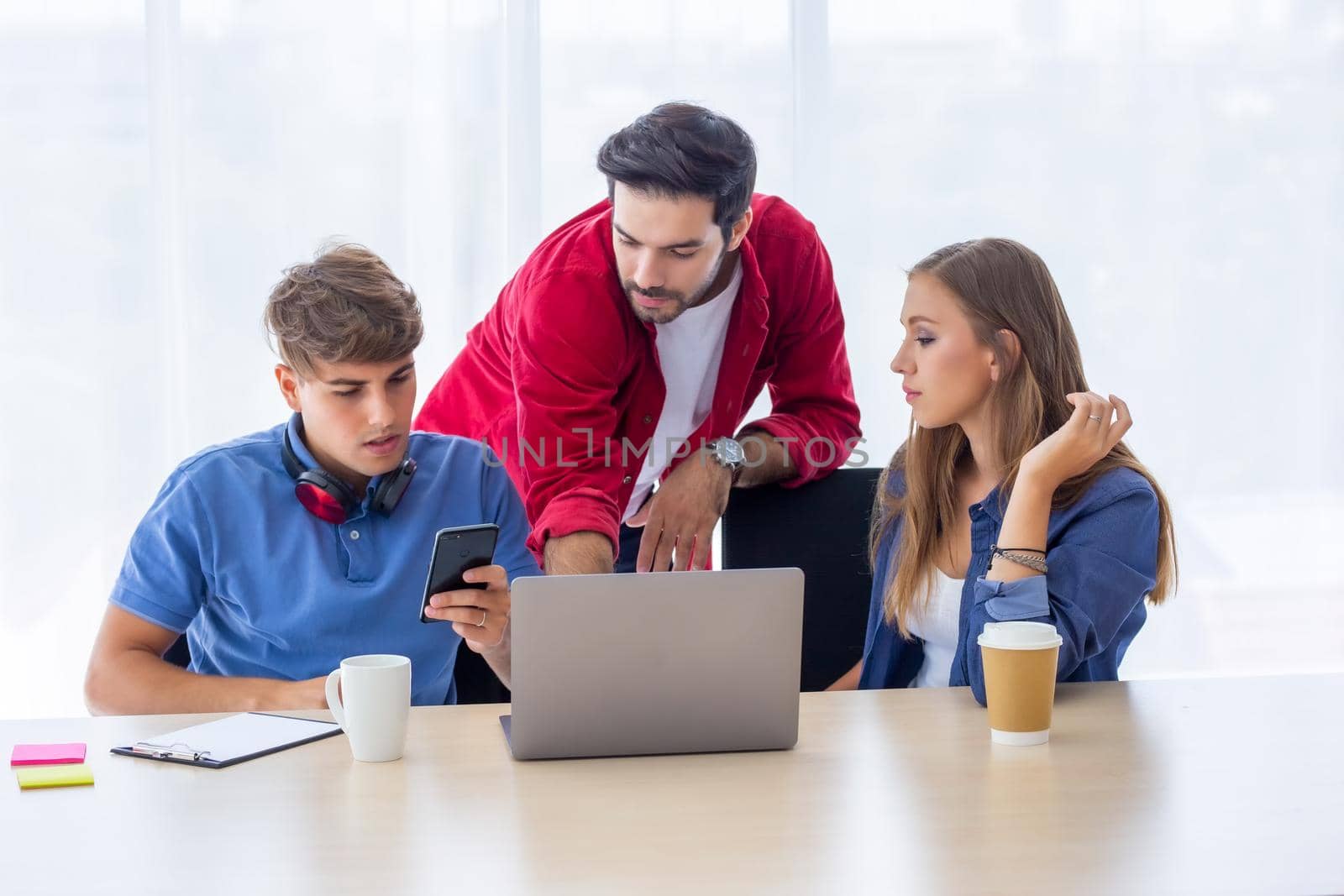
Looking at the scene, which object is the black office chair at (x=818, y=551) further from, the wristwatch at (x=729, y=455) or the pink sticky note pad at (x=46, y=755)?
the pink sticky note pad at (x=46, y=755)

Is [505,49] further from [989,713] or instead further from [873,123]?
[989,713]

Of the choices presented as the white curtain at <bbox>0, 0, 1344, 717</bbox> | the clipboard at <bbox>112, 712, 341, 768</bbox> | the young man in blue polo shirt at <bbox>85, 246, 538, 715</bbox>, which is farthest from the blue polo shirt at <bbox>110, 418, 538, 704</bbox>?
the white curtain at <bbox>0, 0, 1344, 717</bbox>

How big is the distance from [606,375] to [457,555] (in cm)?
71

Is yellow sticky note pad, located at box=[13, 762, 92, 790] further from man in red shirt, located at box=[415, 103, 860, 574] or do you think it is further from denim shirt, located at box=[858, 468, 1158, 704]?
denim shirt, located at box=[858, 468, 1158, 704]

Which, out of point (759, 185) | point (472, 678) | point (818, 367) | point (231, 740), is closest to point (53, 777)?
point (231, 740)

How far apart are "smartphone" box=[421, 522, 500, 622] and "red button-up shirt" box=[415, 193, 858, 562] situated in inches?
17.4

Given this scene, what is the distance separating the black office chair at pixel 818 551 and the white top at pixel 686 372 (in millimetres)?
320

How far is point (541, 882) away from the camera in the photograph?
0.91 metres

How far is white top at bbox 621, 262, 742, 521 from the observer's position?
84.1 inches

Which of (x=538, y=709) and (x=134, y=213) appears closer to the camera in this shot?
(x=538, y=709)

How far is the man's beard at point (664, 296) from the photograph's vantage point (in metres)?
1.95

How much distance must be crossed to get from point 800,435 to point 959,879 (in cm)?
122

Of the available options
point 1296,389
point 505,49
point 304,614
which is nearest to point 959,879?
point 304,614

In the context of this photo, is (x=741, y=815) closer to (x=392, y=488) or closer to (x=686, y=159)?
(x=392, y=488)
